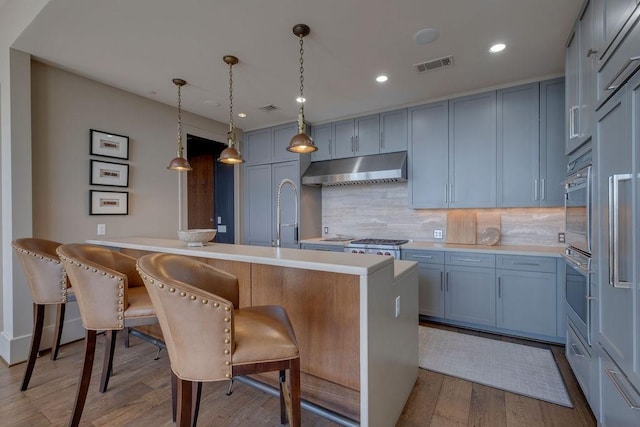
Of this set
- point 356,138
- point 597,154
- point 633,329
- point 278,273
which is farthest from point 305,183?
point 633,329

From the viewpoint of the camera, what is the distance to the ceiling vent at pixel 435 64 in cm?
267

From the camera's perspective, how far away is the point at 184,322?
42.4 inches

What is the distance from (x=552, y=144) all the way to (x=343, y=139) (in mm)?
2483

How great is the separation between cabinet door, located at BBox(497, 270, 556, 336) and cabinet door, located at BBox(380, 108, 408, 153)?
6.41 ft

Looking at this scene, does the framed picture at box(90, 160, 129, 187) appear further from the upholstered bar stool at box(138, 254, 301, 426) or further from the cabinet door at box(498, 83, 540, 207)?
the cabinet door at box(498, 83, 540, 207)

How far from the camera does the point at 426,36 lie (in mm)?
2303

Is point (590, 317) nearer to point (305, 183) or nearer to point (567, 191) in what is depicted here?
point (567, 191)

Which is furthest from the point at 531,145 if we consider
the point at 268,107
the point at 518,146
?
the point at 268,107

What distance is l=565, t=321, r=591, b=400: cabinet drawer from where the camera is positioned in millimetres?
1801

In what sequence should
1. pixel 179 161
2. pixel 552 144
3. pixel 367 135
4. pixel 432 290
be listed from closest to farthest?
pixel 179 161 < pixel 552 144 < pixel 432 290 < pixel 367 135

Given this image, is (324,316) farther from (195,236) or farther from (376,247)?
(376,247)

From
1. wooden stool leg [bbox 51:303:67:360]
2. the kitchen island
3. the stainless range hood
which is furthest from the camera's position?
the stainless range hood

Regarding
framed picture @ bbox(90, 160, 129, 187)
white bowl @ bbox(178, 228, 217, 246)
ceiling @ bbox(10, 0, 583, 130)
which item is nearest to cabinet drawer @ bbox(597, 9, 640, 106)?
ceiling @ bbox(10, 0, 583, 130)

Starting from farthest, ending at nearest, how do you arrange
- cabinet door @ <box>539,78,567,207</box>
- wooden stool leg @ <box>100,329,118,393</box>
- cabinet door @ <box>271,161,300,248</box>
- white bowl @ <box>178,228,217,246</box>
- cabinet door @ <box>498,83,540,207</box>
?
cabinet door @ <box>271,161,300,248</box> → cabinet door @ <box>498,83,540,207</box> → cabinet door @ <box>539,78,567,207</box> → white bowl @ <box>178,228,217,246</box> → wooden stool leg @ <box>100,329,118,393</box>
